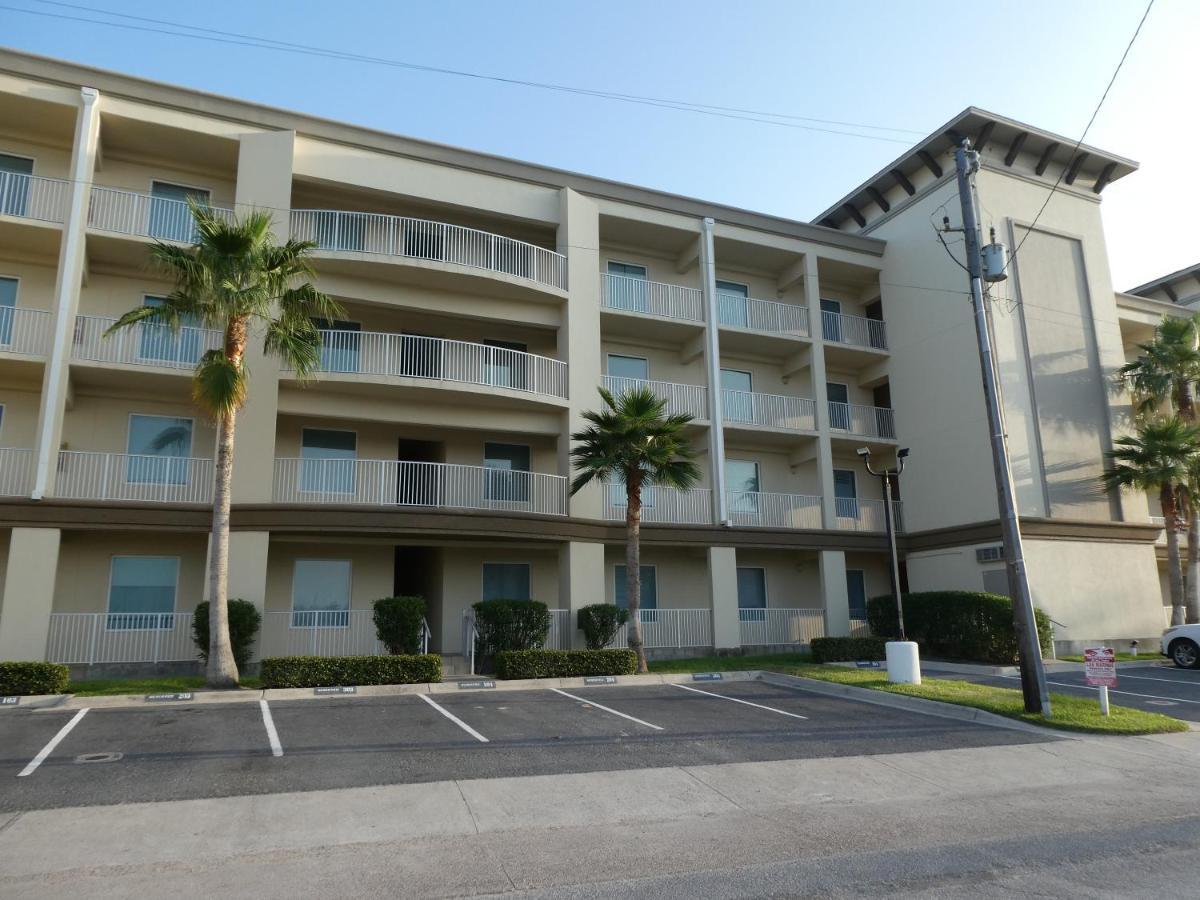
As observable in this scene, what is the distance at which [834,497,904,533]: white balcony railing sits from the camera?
26656 millimetres

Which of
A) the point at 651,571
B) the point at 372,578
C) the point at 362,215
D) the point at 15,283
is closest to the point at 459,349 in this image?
the point at 362,215

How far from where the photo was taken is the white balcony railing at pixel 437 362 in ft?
69.5

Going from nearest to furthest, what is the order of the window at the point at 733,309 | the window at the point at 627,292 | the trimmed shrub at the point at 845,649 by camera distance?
the trimmed shrub at the point at 845,649 → the window at the point at 627,292 → the window at the point at 733,309

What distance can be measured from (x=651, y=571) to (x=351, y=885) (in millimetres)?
19372

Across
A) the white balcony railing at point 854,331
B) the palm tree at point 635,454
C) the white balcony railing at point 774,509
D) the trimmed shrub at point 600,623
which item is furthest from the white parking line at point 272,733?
the white balcony railing at point 854,331

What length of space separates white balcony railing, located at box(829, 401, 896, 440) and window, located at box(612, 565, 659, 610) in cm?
785

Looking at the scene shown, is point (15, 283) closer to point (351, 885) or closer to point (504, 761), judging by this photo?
point (504, 761)

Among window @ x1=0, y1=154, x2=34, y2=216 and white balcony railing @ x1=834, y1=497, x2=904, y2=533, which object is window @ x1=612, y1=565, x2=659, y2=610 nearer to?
white balcony railing @ x1=834, y1=497, x2=904, y2=533

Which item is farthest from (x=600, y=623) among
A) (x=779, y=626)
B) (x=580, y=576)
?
(x=779, y=626)

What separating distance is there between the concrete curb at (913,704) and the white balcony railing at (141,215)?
17.1m

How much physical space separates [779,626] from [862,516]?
473 cm

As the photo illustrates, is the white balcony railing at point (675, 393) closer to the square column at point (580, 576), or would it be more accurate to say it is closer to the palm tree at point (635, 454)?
the palm tree at point (635, 454)

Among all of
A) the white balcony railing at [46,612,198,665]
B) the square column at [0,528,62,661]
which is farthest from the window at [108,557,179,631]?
the square column at [0,528,62,661]

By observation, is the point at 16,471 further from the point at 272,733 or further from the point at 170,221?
the point at 272,733
